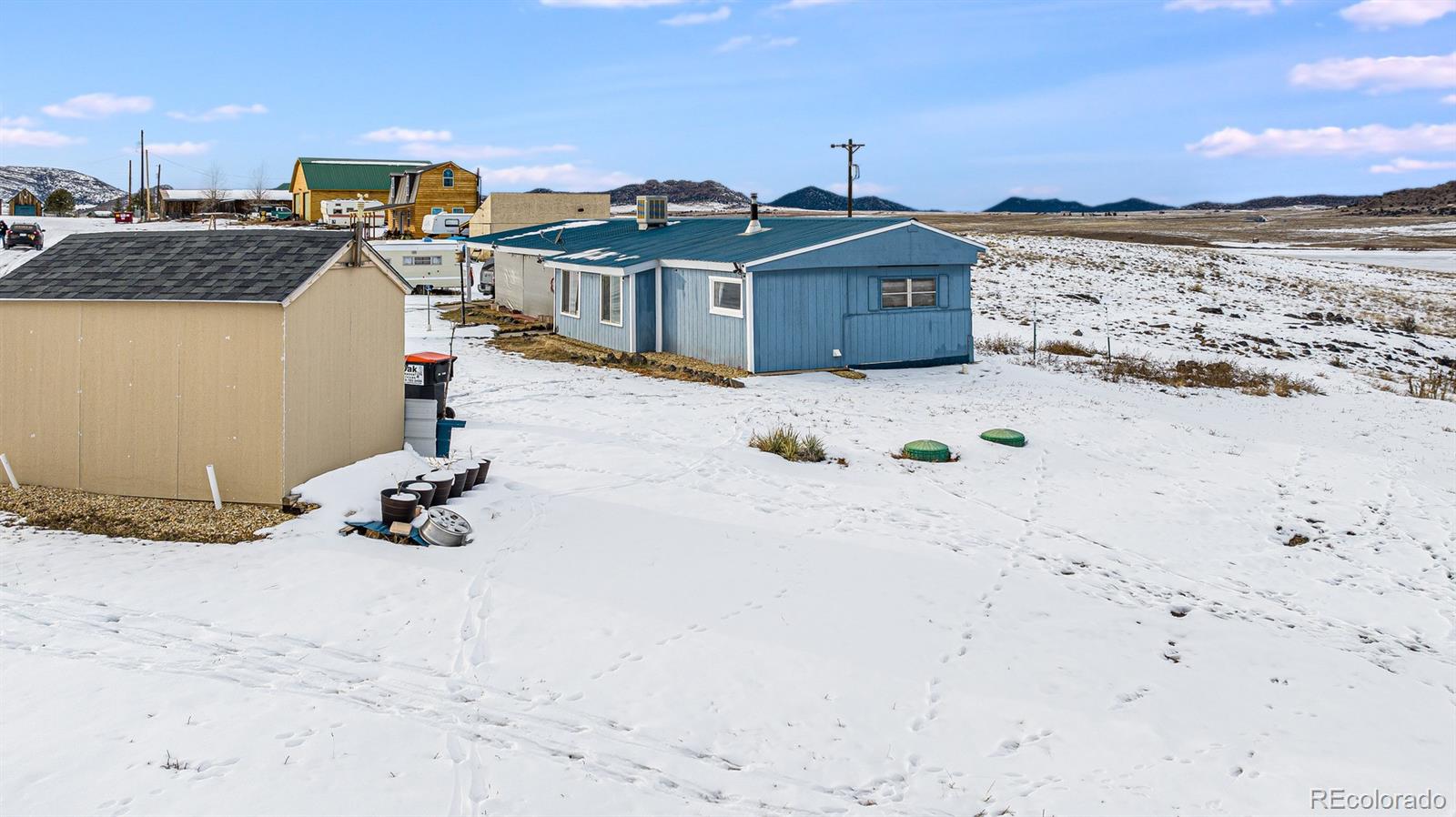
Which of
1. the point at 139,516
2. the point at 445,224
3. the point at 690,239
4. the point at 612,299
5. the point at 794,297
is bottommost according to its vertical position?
the point at 139,516

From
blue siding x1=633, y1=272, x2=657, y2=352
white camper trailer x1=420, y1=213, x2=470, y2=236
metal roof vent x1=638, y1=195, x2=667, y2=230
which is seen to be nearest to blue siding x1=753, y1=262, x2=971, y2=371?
blue siding x1=633, y1=272, x2=657, y2=352

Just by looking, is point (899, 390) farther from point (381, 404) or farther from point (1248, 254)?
point (1248, 254)

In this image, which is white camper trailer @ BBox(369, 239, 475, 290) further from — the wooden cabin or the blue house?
the wooden cabin

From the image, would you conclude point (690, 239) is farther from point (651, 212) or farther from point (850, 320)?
point (850, 320)

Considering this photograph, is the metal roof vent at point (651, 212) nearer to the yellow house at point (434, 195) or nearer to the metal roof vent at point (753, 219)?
the metal roof vent at point (753, 219)

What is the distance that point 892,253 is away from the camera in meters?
24.1

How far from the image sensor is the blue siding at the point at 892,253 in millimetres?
22953

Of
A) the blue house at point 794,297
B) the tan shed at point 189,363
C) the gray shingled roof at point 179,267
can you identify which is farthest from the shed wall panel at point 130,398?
the blue house at point 794,297

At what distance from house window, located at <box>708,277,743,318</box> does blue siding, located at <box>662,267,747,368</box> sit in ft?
0.42

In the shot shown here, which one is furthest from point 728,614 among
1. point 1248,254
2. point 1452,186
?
point 1452,186

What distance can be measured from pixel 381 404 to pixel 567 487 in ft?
9.84

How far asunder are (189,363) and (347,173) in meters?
75.5

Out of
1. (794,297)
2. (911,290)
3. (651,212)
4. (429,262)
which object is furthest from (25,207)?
(911,290)

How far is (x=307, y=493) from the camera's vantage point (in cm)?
1253
